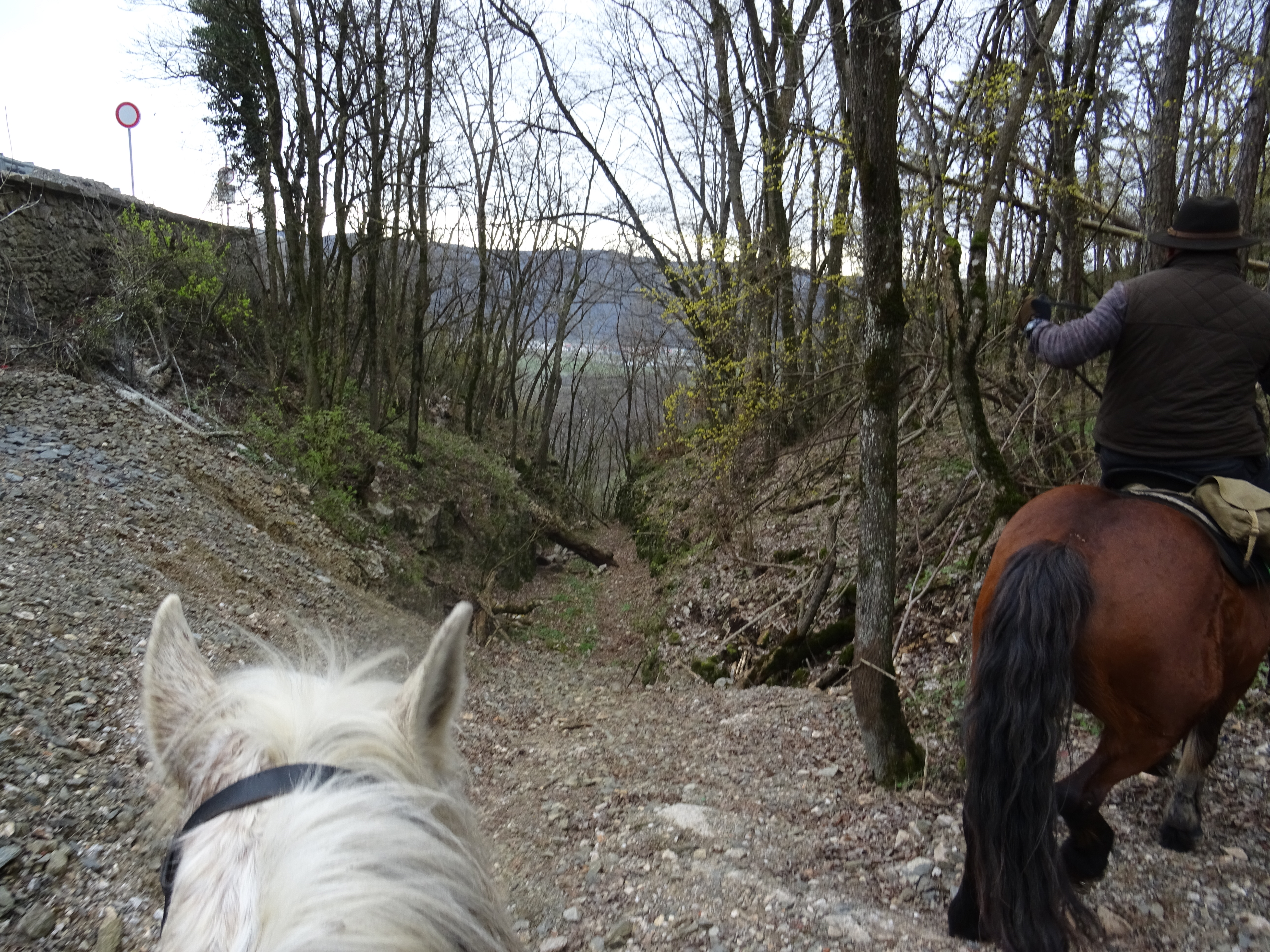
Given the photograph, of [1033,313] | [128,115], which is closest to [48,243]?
[128,115]

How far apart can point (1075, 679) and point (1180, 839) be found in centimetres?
144

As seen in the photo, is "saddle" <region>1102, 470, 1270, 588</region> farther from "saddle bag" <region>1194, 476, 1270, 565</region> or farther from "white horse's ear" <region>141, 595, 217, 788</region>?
"white horse's ear" <region>141, 595, 217, 788</region>

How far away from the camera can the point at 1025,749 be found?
283cm

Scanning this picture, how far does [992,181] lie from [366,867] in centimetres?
588

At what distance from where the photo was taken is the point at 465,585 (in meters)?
13.1

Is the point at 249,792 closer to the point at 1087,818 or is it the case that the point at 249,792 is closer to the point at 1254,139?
the point at 1087,818

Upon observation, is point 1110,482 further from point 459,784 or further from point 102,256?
point 102,256

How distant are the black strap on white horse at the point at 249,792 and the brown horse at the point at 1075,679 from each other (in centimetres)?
251

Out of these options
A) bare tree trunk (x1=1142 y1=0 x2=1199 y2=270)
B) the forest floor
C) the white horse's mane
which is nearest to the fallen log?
A: the forest floor

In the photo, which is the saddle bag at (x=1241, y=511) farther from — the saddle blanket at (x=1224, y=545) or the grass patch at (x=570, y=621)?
the grass patch at (x=570, y=621)

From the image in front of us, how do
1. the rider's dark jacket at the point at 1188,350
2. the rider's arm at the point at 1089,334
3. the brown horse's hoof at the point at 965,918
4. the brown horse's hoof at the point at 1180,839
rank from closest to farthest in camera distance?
the brown horse's hoof at the point at 965,918 → the rider's dark jacket at the point at 1188,350 → the rider's arm at the point at 1089,334 → the brown horse's hoof at the point at 1180,839

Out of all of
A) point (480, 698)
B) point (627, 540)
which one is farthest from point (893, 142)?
point (627, 540)

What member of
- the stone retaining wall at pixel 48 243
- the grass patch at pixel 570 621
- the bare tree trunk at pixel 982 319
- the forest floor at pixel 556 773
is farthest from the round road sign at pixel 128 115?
the bare tree trunk at pixel 982 319

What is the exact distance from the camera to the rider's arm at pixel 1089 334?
3.55 metres
